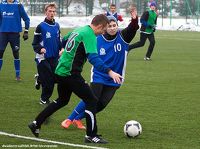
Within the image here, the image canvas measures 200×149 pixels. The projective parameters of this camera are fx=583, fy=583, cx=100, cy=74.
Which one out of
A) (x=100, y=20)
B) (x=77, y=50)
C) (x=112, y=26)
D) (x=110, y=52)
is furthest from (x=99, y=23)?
(x=110, y=52)

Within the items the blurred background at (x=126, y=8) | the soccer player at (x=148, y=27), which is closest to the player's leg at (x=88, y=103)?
the soccer player at (x=148, y=27)

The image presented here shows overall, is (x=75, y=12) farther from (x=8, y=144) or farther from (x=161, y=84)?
(x=8, y=144)

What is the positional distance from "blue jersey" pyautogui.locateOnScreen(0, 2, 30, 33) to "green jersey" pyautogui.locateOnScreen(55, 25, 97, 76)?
24.3ft

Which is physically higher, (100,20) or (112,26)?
(100,20)

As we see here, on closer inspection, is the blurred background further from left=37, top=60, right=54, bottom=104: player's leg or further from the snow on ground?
left=37, top=60, right=54, bottom=104: player's leg

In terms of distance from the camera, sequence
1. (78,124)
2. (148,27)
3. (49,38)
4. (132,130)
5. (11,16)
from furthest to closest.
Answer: (148,27)
(11,16)
(49,38)
(78,124)
(132,130)

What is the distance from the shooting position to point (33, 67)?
64.4 feet

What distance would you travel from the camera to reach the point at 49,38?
1136cm

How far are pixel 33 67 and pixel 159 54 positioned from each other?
8.81 meters

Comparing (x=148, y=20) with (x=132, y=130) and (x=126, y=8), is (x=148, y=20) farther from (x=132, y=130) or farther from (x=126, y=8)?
(x=126, y=8)

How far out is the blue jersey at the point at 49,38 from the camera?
37.2 ft

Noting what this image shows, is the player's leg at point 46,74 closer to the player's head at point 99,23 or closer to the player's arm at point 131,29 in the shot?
the player's arm at point 131,29

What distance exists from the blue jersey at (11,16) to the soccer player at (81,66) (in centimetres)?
729

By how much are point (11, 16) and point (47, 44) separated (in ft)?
14.5
